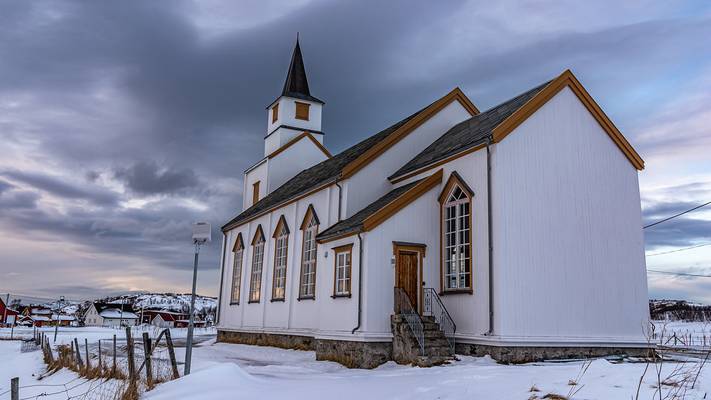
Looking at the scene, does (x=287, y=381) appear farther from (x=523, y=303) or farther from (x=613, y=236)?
(x=613, y=236)

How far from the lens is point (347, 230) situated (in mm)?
17844

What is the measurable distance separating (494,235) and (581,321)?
357 cm

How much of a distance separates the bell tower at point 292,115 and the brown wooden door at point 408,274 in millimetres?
17828

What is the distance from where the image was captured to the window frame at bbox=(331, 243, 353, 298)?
1769 centimetres

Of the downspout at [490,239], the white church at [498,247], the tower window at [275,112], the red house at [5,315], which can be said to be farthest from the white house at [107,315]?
the downspout at [490,239]

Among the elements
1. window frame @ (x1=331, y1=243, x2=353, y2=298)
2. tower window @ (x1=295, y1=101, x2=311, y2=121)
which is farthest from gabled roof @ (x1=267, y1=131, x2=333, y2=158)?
window frame @ (x1=331, y1=243, x2=353, y2=298)

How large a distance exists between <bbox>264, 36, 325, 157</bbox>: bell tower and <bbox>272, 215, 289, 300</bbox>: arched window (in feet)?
30.3

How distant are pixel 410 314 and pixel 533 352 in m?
3.44

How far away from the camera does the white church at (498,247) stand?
15.7 m

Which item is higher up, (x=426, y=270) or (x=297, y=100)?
(x=297, y=100)

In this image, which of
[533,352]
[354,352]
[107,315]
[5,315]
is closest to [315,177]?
[354,352]

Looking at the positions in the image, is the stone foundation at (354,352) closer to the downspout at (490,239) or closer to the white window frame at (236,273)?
the downspout at (490,239)

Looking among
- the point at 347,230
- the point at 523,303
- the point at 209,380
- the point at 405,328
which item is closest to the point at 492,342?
the point at 523,303

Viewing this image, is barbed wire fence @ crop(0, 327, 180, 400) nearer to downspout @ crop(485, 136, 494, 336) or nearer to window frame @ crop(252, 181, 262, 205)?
downspout @ crop(485, 136, 494, 336)
